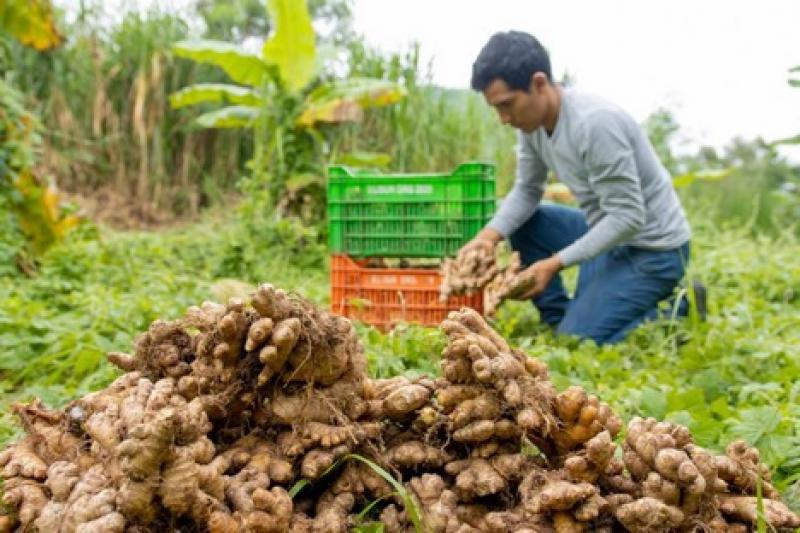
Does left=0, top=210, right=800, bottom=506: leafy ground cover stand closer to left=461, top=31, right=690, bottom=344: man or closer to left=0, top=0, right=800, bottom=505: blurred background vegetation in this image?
left=0, top=0, right=800, bottom=505: blurred background vegetation

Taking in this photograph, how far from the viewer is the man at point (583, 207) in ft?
15.4

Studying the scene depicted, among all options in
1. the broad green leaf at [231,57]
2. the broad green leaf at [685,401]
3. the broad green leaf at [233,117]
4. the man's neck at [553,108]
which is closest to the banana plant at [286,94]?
the broad green leaf at [231,57]

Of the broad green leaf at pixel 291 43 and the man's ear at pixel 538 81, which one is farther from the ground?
the broad green leaf at pixel 291 43

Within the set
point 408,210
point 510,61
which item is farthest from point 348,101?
point 510,61

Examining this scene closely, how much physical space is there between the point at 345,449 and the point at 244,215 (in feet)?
20.7

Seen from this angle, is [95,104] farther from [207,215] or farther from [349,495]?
[349,495]

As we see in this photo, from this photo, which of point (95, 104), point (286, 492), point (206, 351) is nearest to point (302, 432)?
point (286, 492)

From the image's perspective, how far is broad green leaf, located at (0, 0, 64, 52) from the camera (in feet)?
25.2

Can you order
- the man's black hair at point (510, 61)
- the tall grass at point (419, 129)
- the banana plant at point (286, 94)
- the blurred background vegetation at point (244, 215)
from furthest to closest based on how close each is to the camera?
1. the tall grass at point (419, 129)
2. the banana plant at point (286, 94)
3. the man's black hair at point (510, 61)
4. the blurred background vegetation at point (244, 215)

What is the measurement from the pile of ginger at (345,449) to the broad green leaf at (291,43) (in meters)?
6.68

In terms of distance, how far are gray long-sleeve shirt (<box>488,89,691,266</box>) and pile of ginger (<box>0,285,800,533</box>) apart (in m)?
2.70

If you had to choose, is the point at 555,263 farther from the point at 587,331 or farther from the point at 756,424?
the point at 756,424

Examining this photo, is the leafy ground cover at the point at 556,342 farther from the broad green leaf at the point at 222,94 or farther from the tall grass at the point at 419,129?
the tall grass at the point at 419,129

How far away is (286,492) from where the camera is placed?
76.4 inches
